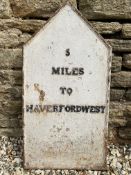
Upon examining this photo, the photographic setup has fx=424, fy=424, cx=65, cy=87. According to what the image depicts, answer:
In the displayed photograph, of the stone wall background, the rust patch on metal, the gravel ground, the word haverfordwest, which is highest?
the stone wall background

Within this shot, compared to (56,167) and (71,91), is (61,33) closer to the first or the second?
(71,91)

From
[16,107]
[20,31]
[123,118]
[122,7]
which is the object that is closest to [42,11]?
[20,31]

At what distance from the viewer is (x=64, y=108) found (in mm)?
2971

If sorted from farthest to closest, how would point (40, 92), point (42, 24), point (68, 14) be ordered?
1. point (42, 24)
2. point (40, 92)
3. point (68, 14)

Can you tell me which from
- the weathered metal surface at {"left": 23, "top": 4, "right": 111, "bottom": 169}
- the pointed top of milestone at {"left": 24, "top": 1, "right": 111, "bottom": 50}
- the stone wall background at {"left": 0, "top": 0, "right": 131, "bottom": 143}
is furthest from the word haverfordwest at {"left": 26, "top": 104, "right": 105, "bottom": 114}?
the pointed top of milestone at {"left": 24, "top": 1, "right": 111, "bottom": 50}

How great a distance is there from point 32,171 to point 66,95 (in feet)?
2.12

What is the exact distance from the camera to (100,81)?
2893 mm

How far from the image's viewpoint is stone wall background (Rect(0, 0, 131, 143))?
3002 millimetres

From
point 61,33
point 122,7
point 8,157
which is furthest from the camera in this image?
point 8,157

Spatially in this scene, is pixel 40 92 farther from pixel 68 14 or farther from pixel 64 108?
pixel 68 14

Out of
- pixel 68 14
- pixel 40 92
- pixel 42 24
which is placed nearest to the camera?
pixel 68 14

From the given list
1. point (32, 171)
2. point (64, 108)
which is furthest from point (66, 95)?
point (32, 171)

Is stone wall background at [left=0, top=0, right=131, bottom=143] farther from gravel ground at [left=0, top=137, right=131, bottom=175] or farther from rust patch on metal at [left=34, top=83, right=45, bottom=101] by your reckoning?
rust patch on metal at [left=34, top=83, right=45, bottom=101]

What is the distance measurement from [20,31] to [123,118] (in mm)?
1046
